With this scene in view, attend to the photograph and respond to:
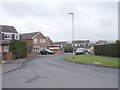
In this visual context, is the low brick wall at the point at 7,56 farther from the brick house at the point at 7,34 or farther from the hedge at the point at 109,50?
the brick house at the point at 7,34

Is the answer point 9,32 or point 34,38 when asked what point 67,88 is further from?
point 34,38

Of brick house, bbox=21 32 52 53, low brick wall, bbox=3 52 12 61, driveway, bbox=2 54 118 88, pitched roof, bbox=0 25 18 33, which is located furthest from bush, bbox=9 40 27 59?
brick house, bbox=21 32 52 53

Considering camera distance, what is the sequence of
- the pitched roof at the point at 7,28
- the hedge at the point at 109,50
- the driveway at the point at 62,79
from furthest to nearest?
the pitched roof at the point at 7,28 < the hedge at the point at 109,50 < the driveway at the point at 62,79

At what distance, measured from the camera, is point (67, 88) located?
11.3 meters

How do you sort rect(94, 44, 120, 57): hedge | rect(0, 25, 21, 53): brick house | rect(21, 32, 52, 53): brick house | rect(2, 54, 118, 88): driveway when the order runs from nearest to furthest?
rect(2, 54, 118, 88): driveway, rect(94, 44, 120, 57): hedge, rect(0, 25, 21, 53): brick house, rect(21, 32, 52, 53): brick house

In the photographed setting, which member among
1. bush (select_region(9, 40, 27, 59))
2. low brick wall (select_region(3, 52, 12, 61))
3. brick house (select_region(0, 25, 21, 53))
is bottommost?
low brick wall (select_region(3, 52, 12, 61))

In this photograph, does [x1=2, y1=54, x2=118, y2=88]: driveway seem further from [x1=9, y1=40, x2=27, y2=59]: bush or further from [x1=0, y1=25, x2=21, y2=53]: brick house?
[x1=0, y1=25, x2=21, y2=53]: brick house

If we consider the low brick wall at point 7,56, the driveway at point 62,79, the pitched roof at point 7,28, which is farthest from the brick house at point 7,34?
the driveway at point 62,79

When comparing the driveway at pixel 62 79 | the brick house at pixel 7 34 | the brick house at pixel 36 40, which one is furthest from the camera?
the brick house at pixel 36 40

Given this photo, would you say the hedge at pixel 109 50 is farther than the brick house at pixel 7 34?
No

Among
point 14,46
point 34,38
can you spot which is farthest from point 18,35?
point 14,46

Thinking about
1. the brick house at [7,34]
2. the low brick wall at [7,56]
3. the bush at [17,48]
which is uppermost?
the brick house at [7,34]

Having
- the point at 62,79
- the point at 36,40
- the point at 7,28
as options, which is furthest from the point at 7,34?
the point at 62,79

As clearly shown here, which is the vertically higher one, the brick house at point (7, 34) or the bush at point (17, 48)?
the brick house at point (7, 34)
